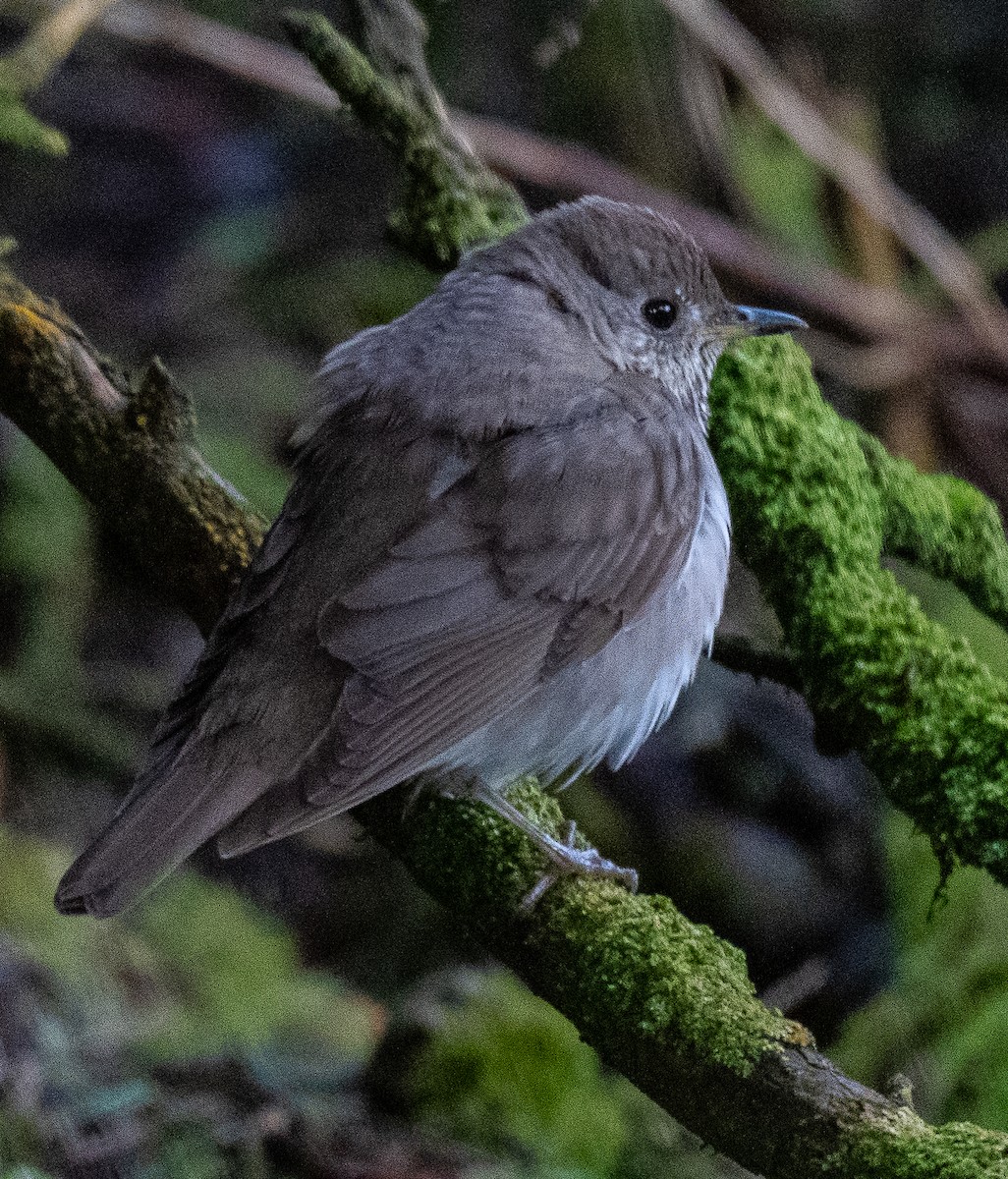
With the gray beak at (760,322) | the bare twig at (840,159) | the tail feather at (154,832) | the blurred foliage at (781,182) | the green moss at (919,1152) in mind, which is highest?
the bare twig at (840,159)

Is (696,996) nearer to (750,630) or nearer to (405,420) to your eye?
(405,420)

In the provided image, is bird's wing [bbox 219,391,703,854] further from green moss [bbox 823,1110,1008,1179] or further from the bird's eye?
green moss [bbox 823,1110,1008,1179]

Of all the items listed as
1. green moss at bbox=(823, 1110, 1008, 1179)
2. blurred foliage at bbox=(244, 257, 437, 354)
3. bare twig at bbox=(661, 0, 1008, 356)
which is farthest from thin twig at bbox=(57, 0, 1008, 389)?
green moss at bbox=(823, 1110, 1008, 1179)

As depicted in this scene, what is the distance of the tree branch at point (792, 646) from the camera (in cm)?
257

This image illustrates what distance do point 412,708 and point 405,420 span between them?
729mm

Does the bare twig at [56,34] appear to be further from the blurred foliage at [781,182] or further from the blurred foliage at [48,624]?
the blurred foliage at [781,182]

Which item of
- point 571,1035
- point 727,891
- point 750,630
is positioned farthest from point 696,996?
point 750,630

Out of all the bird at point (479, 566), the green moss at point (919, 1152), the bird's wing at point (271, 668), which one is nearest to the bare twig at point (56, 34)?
the bird at point (479, 566)

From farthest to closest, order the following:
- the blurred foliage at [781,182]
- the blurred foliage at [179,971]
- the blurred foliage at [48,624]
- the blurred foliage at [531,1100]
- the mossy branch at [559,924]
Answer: the blurred foliage at [781,182] → the blurred foliage at [48,624] → the blurred foliage at [179,971] → the blurred foliage at [531,1100] → the mossy branch at [559,924]

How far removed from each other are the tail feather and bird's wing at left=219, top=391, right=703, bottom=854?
59 mm

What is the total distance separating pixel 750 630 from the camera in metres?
6.08

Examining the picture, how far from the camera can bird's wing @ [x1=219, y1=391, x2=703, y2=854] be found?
118 inches

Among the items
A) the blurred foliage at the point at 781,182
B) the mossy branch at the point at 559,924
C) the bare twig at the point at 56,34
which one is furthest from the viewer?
the blurred foliage at the point at 781,182

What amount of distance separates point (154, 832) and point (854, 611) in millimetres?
1738
